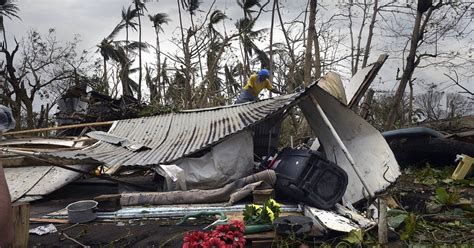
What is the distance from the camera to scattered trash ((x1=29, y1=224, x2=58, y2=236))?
4492 mm

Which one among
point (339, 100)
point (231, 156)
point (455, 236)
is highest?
point (339, 100)

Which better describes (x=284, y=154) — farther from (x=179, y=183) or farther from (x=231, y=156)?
(x=179, y=183)

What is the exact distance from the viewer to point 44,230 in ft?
14.9

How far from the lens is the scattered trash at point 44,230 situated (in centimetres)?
449

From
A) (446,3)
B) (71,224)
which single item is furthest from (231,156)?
(446,3)

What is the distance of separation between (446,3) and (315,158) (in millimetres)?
8991

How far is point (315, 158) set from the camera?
18.5 feet

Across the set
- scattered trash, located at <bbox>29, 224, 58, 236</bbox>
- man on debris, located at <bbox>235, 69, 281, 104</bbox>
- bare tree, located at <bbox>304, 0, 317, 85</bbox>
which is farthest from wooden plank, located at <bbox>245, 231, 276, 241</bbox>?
bare tree, located at <bbox>304, 0, 317, 85</bbox>

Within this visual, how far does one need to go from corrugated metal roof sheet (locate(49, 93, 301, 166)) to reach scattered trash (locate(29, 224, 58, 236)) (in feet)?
4.68

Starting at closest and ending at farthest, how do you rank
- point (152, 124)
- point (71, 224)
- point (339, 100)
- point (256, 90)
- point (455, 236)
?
point (455, 236) < point (71, 224) < point (339, 100) < point (152, 124) < point (256, 90)

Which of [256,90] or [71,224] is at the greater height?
[256,90]

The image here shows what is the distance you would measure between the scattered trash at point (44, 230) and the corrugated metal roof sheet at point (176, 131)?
1.43 metres

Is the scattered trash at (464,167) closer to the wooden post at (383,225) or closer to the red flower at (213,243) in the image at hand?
the wooden post at (383,225)

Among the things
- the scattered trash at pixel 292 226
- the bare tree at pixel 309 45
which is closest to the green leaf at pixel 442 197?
the scattered trash at pixel 292 226
